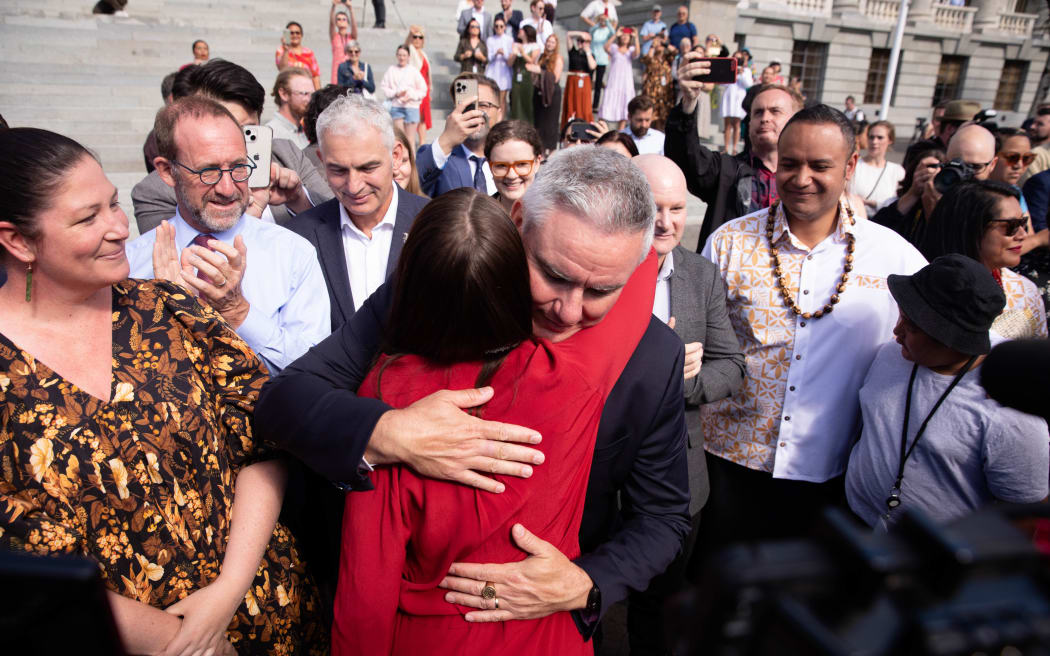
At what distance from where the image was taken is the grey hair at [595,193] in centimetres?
150

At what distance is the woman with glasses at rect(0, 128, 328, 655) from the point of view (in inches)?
54.1

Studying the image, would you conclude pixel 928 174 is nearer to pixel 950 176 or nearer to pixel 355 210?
pixel 950 176

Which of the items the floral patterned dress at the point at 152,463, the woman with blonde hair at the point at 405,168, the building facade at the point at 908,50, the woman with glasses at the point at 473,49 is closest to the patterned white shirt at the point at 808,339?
the floral patterned dress at the point at 152,463

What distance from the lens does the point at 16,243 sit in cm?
150

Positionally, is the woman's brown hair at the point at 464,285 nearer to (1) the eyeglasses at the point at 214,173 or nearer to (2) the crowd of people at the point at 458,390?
(2) the crowd of people at the point at 458,390

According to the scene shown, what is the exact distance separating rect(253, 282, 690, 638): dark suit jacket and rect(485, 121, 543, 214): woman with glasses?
1.92 meters

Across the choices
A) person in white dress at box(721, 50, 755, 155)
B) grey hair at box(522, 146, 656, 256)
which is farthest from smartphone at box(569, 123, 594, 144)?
person in white dress at box(721, 50, 755, 155)

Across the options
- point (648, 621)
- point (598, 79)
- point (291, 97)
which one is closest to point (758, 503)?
point (648, 621)

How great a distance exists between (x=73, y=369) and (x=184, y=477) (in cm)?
36

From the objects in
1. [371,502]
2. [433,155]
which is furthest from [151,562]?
[433,155]

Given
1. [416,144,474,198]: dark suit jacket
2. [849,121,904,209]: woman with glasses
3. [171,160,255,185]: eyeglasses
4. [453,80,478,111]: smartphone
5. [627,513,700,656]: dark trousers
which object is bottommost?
[627,513,700,656]: dark trousers

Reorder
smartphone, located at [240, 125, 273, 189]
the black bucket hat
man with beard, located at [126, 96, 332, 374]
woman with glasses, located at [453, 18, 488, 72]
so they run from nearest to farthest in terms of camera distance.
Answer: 1. the black bucket hat
2. man with beard, located at [126, 96, 332, 374]
3. smartphone, located at [240, 125, 273, 189]
4. woman with glasses, located at [453, 18, 488, 72]

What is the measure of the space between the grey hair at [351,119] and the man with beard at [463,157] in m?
1.07

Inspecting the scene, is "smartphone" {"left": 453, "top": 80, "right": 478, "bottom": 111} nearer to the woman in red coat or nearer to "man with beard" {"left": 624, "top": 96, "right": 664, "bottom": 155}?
"man with beard" {"left": 624, "top": 96, "right": 664, "bottom": 155}
